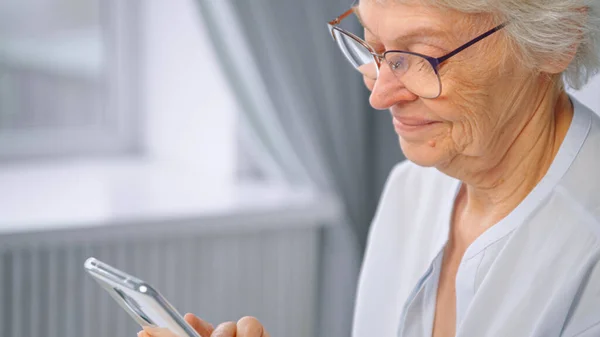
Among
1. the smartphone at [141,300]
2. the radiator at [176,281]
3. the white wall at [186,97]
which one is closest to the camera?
the smartphone at [141,300]

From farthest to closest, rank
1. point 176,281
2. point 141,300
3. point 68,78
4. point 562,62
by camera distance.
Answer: point 68,78
point 176,281
point 562,62
point 141,300

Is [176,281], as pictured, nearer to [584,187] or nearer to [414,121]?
[414,121]

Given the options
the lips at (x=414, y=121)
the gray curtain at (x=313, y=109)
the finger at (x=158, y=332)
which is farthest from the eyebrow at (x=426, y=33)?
the gray curtain at (x=313, y=109)

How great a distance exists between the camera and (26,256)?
2328mm

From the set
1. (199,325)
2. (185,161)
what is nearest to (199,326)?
(199,325)

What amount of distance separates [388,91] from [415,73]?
5 cm

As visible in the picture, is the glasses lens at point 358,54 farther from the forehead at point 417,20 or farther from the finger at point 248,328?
the finger at point 248,328

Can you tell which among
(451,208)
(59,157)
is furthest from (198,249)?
(451,208)

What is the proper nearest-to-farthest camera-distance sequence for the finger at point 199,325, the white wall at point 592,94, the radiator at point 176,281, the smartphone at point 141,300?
the smartphone at point 141,300
the finger at point 199,325
the white wall at point 592,94
the radiator at point 176,281

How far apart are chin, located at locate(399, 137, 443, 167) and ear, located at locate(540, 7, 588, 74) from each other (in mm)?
182

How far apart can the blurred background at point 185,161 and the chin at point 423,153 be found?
4.66 feet

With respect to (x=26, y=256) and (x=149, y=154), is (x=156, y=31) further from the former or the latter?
(x=26, y=256)

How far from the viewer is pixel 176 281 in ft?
8.30

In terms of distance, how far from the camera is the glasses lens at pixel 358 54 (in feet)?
3.87
